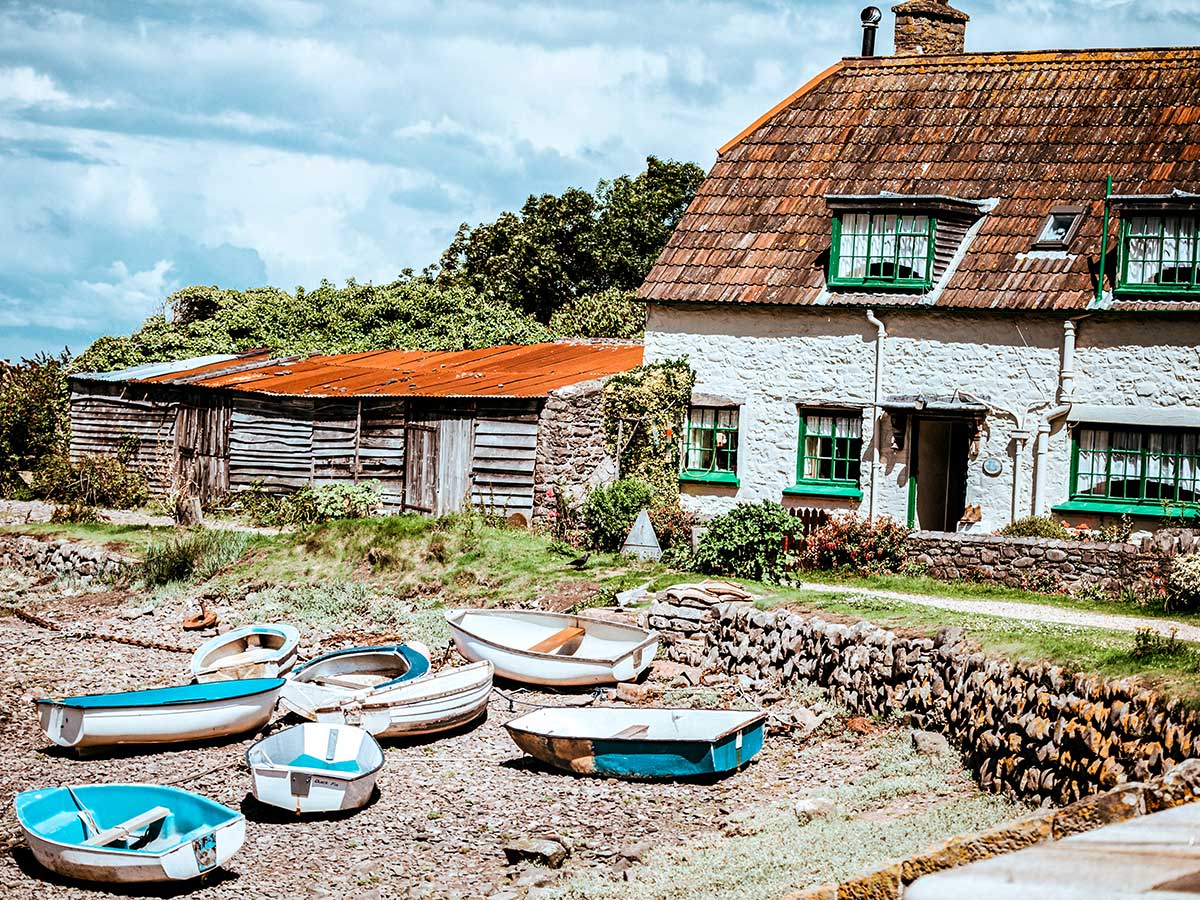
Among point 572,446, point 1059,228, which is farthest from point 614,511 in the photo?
point 1059,228

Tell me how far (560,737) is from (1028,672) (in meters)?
5.32

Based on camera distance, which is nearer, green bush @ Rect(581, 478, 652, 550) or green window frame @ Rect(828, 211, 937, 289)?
green bush @ Rect(581, 478, 652, 550)

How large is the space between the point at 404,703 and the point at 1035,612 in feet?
29.2

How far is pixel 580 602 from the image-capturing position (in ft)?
72.9

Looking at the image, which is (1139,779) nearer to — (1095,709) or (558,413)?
(1095,709)

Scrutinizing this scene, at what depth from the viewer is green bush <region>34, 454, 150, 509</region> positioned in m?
33.4

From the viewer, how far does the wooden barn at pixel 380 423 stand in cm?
2838

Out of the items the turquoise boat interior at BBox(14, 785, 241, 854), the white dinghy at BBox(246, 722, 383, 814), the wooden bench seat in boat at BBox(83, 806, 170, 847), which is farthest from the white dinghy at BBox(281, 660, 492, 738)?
the wooden bench seat in boat at BBox(83, 806, 170, 847)

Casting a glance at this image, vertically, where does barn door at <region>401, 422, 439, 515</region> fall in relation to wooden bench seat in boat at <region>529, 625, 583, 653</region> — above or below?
above

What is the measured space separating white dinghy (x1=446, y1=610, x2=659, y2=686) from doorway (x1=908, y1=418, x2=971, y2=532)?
8.48 meters

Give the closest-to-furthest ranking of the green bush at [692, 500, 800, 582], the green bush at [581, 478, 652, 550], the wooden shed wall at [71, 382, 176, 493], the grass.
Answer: the grass
the green bush at [692, 500, 800, 582]
the green bush at [581, 478, 652, 550]
the wooden shed wall at [71, 382, 176, 493]

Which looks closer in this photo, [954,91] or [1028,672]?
[1028,672]

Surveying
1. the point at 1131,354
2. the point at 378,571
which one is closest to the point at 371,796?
the point at 378,571

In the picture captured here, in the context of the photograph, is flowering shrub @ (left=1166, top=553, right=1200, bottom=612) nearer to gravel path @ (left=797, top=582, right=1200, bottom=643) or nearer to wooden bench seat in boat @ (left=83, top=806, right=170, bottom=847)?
gravel path @ (left=797, top=582, right=1200, bottom=643)
